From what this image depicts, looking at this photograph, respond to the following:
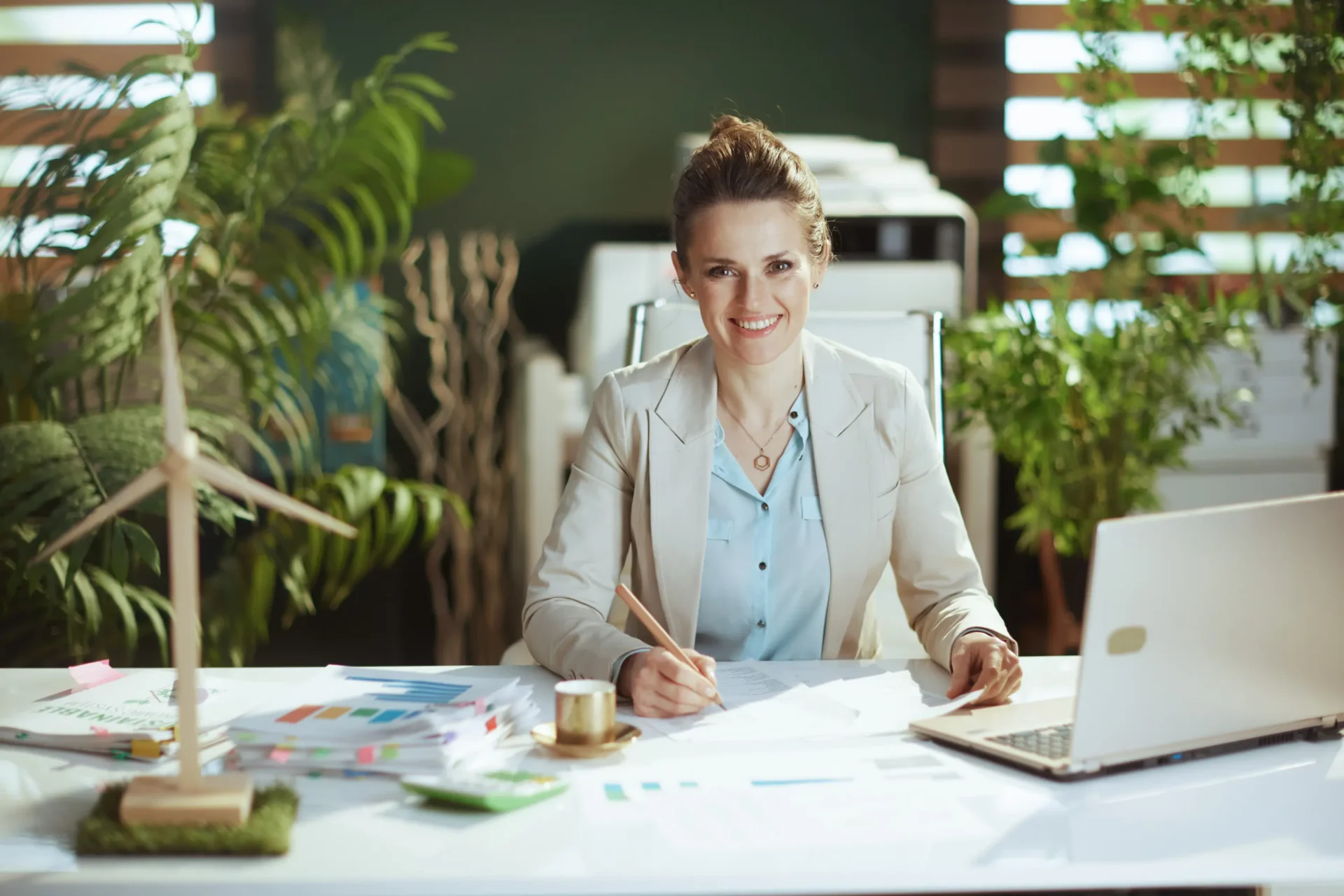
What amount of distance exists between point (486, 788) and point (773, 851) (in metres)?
0.23

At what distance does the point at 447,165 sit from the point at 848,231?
1191mm

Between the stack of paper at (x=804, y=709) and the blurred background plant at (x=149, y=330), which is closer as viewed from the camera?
the stack of paper at (x=804, y=709)

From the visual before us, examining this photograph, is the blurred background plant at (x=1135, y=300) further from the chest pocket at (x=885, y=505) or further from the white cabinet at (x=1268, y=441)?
the chest pocket at (x=885, y=505)

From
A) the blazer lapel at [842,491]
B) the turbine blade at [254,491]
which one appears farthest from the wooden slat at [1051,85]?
the turbine blade at [254,491]

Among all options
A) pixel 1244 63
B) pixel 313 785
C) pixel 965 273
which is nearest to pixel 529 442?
pixel 965 273

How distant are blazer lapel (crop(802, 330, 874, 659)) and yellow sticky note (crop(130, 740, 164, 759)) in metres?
0.86

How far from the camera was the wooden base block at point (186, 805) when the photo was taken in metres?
0.92

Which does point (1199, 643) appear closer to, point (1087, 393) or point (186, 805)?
point (186, 805)

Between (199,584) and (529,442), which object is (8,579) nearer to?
(199,584)

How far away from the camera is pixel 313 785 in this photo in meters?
1.04

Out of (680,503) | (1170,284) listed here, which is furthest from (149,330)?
(1170,284)

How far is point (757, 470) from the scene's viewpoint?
66.3 inches

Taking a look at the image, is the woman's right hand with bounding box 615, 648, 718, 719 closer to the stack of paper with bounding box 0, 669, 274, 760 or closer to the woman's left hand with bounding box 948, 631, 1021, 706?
the woman's left hand with bounding box 948, 631, 1021, 706

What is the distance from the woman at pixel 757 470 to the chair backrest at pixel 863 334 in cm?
19
